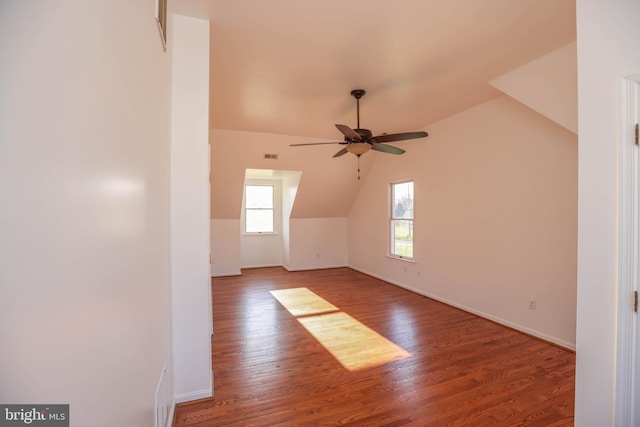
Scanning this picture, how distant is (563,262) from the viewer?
313 cm

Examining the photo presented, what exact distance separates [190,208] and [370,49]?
6.86ft

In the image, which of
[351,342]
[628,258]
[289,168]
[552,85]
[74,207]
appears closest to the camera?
[74,207]

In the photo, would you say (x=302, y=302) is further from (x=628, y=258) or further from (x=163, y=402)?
(x=628, y=258)

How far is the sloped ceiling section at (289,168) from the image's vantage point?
5391 millimetres

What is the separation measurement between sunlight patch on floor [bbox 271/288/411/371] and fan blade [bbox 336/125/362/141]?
2.27 m

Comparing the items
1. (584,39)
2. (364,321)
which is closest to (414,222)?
(364,321)

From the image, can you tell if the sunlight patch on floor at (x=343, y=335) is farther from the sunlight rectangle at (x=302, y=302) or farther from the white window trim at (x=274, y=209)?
the white window trim at (x=274, y=209)

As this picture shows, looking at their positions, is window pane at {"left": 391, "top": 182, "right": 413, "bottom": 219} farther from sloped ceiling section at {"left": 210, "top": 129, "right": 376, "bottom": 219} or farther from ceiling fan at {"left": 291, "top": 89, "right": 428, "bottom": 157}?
ceiling fan at {"left": 291, "top": 89, "right": 428, "bottom": 157}

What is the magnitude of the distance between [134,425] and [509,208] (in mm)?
4124

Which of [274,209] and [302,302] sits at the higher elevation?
[274,209]

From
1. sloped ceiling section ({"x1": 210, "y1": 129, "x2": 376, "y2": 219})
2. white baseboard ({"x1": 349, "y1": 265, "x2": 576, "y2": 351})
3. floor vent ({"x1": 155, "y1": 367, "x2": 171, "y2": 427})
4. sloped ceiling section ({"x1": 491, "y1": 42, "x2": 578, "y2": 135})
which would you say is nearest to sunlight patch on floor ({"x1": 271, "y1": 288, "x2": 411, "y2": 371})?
floor vent ({"x1": 155, "y1": 367, "x2": 171, "y2": 427})

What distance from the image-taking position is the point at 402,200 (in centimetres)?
580

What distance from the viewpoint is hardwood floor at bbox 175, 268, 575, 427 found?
204cm

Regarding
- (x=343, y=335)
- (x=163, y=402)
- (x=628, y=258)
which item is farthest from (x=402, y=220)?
(x=163, y=402)
